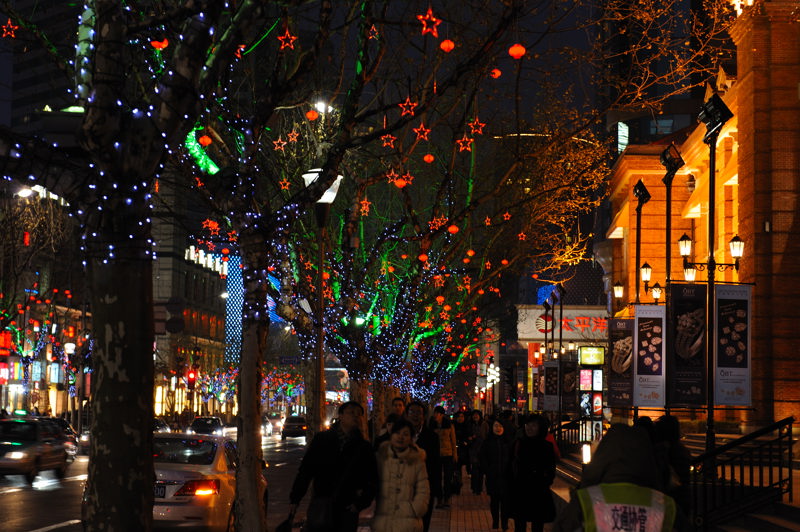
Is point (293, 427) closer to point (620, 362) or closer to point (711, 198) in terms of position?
point (620, 362)

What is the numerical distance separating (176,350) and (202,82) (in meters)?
99.2

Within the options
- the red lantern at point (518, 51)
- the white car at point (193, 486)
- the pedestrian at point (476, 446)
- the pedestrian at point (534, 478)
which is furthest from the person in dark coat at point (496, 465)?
the red lantern at point (518, 51)

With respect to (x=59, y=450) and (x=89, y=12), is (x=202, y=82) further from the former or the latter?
(x=59, y=450)

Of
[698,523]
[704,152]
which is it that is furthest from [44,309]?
[698,523]

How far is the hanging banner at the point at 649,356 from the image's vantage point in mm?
26406

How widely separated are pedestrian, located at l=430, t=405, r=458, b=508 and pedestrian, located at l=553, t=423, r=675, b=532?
15647mm

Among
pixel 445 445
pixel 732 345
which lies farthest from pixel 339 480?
pixel 732 345

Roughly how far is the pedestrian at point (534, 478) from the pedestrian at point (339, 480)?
3.89 metres

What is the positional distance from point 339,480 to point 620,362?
75.1 ft

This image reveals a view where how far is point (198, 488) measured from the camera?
605 inches

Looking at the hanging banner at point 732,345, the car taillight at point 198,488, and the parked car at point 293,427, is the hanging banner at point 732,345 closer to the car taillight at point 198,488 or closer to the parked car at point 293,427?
the car taillight at point 198,488

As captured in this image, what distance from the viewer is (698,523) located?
14992 millimetres

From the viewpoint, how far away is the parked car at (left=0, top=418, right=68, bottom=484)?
28844 millimetres

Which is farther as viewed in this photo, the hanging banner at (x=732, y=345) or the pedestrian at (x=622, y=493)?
the hanging banner at (x=732, y=345)
